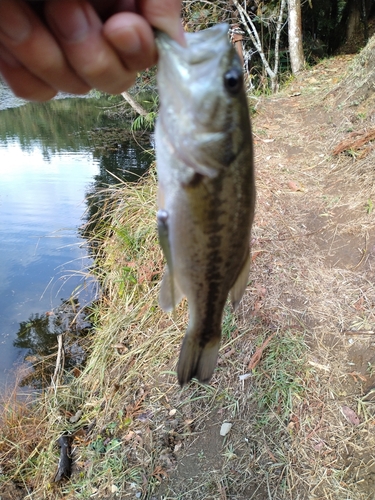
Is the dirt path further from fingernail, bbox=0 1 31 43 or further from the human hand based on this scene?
fingernail, bbox=0 1 31 43

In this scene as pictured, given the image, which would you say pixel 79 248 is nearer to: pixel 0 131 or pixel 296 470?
pixel 296 470

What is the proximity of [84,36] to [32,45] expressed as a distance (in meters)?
0.17

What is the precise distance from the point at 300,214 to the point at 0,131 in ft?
55.1

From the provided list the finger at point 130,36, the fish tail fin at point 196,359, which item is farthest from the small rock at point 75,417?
the finger at point 130,36

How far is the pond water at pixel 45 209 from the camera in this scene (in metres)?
6.64

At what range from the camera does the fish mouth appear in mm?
1233

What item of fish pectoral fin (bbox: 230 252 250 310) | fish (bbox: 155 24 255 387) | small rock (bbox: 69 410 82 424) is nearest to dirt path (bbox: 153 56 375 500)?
small rock (bbox: 69 410 82 424)

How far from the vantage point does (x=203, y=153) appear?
125 cm

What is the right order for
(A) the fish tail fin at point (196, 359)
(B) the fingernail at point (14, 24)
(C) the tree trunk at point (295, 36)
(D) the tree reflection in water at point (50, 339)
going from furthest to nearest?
(C) the tree trunk at point (295, 36) < (D) the tree reflection in water at point (50, 339) < (A) the fish tail fin at point (196, 359) < (B) the fingernail at point (14, 24)

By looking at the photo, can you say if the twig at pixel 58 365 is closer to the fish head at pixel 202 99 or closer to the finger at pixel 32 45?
the finger at pixel 32 45

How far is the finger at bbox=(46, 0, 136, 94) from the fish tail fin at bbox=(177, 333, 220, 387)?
989 mm

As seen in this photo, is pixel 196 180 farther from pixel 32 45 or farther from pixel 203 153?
pixel 32 45

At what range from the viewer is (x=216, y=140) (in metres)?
1.25

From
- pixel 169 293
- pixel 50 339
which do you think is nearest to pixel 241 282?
pixel 169 293
